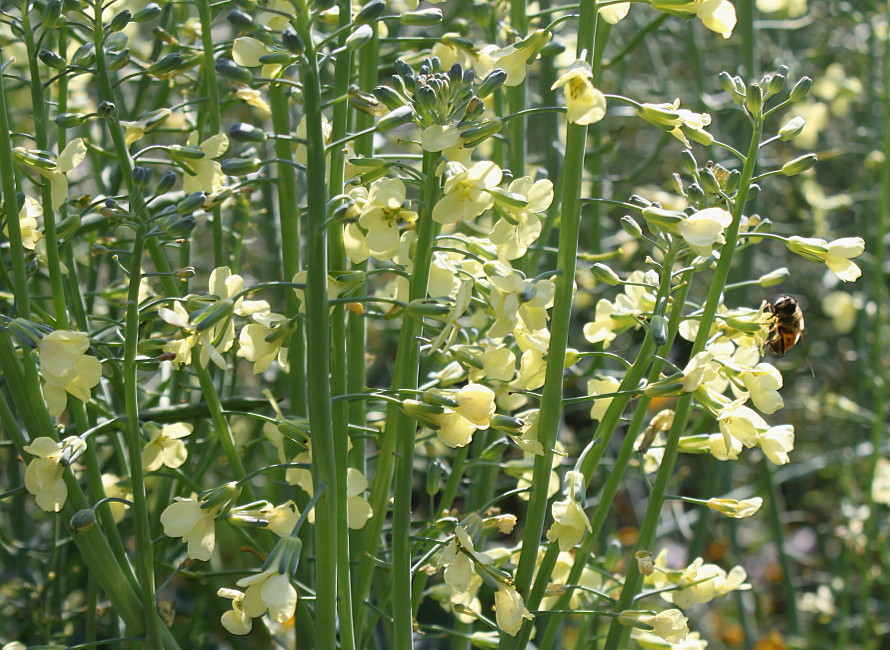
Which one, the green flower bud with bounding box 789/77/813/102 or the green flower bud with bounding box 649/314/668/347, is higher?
the green flower bud with bounding box 789/77/813/102

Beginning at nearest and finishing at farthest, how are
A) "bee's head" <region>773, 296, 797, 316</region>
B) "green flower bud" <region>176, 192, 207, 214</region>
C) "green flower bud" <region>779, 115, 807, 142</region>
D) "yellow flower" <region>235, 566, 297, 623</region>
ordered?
"yellow flower" <region>235, 566, 297, 623</region> < "green flower bud" <region>176, 192, 207, 214</region> < "green flower bud" <region>779, 115, 807, 142</region> < "bee's head" <region>773, 296, 797, 316</region>

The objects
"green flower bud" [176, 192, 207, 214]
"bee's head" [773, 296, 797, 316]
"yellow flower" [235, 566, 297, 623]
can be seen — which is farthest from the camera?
"bee's head" [773, 296, 797, 316]

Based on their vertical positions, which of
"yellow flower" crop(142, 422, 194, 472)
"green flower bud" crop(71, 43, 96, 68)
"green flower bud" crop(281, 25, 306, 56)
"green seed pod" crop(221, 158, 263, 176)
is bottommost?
"yellow flower" crop(142, 422, 194, 472)

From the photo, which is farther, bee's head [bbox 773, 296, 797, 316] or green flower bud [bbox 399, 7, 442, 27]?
bee's head [bbox 773, 296, 797, 316]

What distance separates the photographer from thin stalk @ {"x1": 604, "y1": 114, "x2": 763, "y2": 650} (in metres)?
0.80

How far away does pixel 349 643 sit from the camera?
773 millimetres

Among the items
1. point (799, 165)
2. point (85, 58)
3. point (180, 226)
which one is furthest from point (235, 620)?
point (799, 165)

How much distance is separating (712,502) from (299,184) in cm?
106

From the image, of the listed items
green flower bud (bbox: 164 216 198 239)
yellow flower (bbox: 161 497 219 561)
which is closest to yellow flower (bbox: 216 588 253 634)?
yellow flower (bbox: 161 497 219 561)

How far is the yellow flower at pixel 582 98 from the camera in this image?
69 centimetres

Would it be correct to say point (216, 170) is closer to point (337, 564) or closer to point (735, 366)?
point (337, 564)

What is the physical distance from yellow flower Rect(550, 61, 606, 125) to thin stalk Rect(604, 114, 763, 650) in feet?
0.59

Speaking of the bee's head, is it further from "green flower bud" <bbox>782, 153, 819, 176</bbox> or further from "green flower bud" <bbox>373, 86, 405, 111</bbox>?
"green flower bud" <bbox>373, 86, 405, 111</bbox>

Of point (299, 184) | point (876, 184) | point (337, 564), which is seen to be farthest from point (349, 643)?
point (876, 184)
